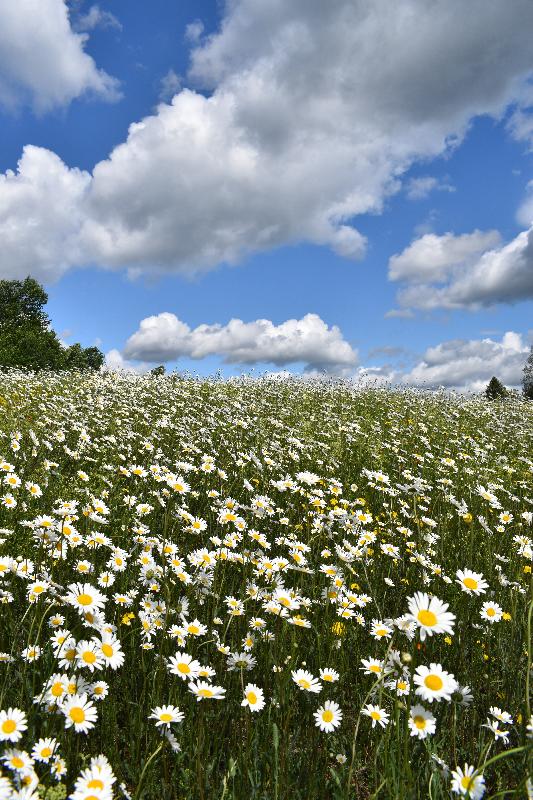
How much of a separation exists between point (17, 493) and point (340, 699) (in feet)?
11.9

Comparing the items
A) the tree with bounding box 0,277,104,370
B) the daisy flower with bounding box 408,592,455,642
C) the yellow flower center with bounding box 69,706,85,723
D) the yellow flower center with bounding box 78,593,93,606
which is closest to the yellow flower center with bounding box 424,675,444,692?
the daisy flower with bounding box 408,592,455,642

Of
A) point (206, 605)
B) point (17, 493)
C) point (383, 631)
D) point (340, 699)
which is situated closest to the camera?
point (340, 699)

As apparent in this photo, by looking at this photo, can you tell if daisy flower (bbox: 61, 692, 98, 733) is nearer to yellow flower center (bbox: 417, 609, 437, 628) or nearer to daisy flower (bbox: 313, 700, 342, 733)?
daisy flower (bbox: 313, 700, 342, 733)

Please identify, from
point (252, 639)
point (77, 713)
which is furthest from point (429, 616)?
point (252, 639)

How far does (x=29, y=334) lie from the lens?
4394 cm

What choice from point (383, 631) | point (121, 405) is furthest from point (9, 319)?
point (383, 631)

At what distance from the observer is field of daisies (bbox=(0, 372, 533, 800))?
1959 millimetres

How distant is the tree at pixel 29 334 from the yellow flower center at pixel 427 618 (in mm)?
43099

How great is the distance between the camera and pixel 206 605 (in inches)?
128

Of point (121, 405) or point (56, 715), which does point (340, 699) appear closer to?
point (56, 715)

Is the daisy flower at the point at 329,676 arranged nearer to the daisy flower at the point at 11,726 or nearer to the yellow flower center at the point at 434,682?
the yellow flower center at the point at 434,682

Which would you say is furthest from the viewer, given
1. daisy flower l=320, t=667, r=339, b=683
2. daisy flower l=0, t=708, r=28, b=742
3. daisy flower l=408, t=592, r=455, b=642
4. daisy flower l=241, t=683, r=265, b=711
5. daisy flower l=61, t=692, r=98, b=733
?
daisy flower l=320, t=667, r=339, b=683

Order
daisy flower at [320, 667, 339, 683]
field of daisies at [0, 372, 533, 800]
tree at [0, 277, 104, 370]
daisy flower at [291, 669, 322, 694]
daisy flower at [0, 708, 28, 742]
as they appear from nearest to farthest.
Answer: daisy flower at [0, 708, 28, 742], field of daisies at [0, 372, 533, 800], daisy flower at [291, 669, 322, 694], daisy flower at [320, 667, 339, 683], tree at [0, 277, 104, 370]

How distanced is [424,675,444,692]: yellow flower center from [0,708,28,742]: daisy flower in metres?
1.41
